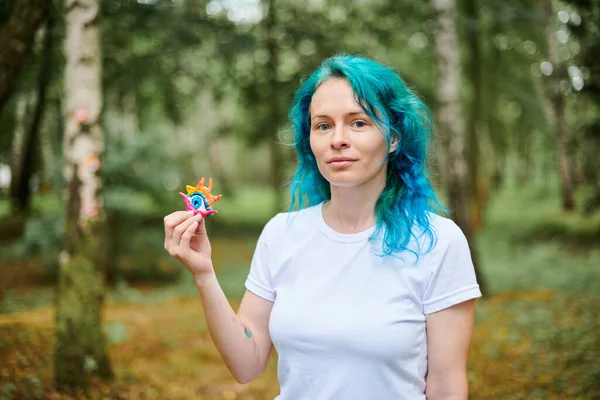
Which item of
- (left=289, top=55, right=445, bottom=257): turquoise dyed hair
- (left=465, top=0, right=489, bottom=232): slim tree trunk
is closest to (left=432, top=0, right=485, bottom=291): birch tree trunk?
(left=289, top=55, right=445, bottom=257): turquoise dyed hair

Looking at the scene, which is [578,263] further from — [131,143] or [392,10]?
[131,143]

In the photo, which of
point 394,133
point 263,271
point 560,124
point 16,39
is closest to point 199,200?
point 263,271

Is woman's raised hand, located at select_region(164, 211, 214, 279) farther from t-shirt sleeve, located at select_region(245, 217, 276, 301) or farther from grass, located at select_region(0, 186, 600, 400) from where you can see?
grass, located at select_region(0, 186, 600, 400)

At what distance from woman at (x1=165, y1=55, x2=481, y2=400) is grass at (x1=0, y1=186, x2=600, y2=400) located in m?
2.77

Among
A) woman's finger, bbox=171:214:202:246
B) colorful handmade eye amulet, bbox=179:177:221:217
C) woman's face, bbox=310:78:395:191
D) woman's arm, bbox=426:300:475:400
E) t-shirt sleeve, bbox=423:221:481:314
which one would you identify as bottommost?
woman's arm, bbox=426:300:475:400

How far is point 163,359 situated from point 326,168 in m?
4.94

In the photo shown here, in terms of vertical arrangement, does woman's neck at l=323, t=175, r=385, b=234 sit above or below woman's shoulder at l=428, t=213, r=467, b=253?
above

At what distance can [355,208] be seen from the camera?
7.07 ft

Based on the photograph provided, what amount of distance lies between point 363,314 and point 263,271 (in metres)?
0.48

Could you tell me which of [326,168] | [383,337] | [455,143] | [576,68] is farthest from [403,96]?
[455,143]

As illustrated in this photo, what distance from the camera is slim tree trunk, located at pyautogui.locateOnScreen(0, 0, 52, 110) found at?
3.91 metres

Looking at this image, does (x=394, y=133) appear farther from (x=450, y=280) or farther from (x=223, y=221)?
(x=223, y=221)

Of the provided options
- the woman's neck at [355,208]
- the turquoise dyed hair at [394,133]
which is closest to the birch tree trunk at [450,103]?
the turquoise dyed hair at [394,133]

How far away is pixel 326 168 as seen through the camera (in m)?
2.08
